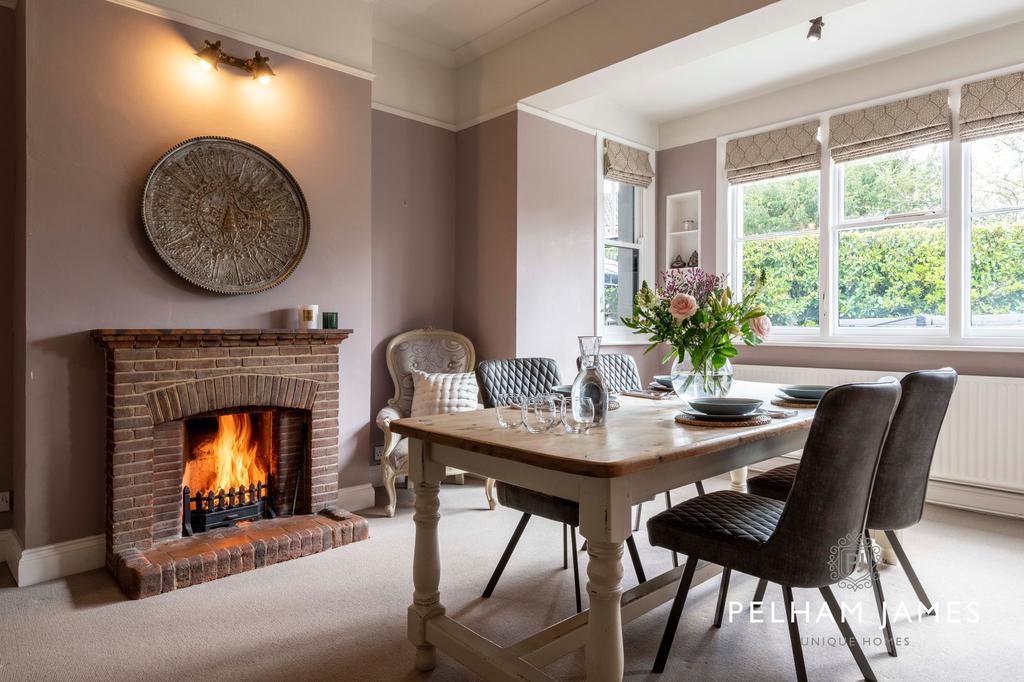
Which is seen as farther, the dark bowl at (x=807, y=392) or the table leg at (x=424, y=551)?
the dark bowl at (x=807, y=392)

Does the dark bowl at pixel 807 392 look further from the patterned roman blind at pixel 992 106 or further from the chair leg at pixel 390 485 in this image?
the patterned roman blind at pixel 992 106

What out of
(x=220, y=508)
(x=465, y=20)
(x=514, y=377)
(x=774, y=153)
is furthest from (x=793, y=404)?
(x=465, y=20)

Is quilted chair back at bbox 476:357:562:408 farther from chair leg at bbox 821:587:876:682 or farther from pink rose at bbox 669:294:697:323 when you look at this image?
chair leg at bbox 821:587:876:682

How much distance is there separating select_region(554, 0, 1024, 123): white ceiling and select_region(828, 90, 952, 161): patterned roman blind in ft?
1.11

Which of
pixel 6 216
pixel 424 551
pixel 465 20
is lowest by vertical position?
pixel 424 551

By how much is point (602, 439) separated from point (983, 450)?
3290mm

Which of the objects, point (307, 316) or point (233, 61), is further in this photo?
point (307, 316)

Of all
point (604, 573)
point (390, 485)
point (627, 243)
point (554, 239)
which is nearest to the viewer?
point (604, 573)

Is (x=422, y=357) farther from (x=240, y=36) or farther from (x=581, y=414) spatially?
(x=581, y=414)

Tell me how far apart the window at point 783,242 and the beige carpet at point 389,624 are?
2.13m

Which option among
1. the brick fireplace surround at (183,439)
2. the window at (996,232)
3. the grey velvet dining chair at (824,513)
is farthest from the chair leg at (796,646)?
the window at (996,232)

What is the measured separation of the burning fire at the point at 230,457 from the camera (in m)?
3.20

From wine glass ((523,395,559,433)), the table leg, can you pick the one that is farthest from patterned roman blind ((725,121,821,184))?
the table leg

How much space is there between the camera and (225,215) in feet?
10.4
